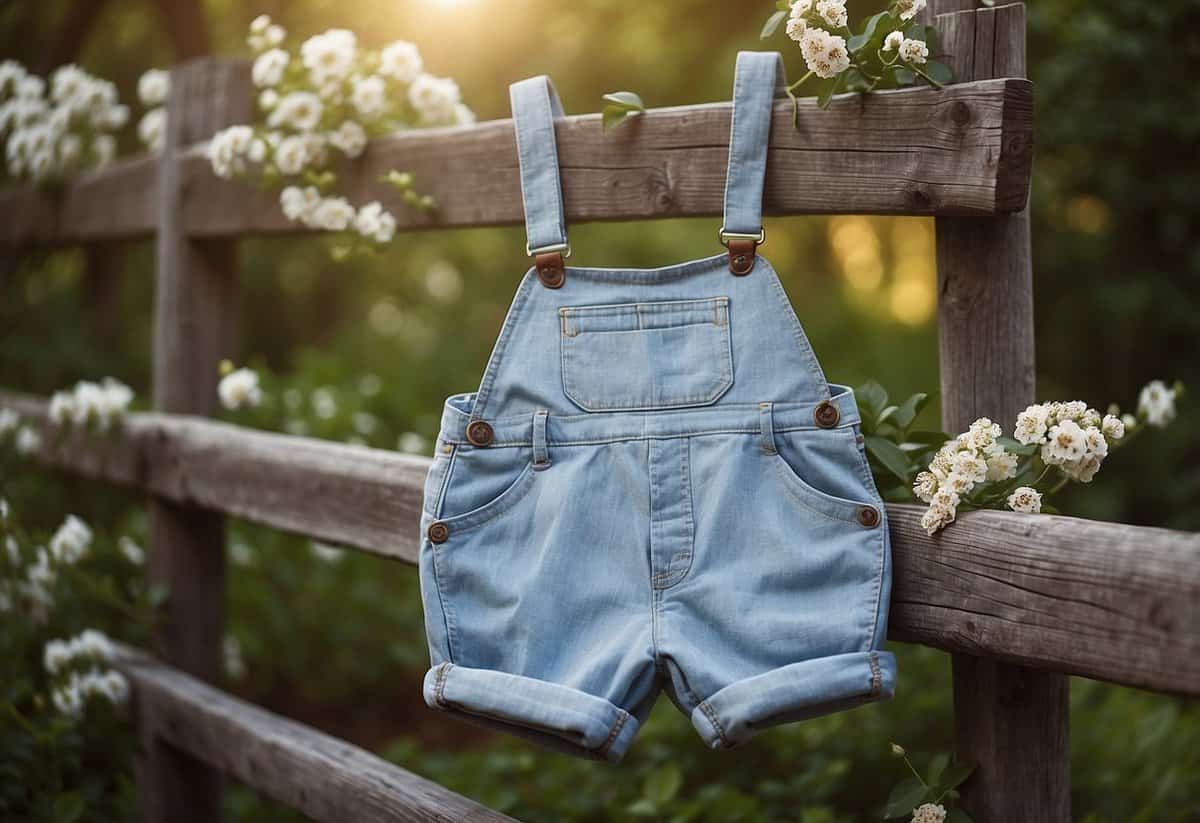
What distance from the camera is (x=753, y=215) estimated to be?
4.79 feet

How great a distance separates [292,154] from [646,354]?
991mm

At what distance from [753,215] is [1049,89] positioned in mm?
3416

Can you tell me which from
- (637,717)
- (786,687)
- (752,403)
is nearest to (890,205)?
(752,403)

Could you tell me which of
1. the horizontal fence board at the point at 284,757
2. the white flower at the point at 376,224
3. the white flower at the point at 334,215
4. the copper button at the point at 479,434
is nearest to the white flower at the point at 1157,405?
the copper button at the point at 479,434

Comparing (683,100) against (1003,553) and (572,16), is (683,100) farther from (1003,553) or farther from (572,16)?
(1003,553)

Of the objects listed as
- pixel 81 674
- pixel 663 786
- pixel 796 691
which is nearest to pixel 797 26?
pixel 796 691

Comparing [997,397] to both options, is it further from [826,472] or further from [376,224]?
[376,224]

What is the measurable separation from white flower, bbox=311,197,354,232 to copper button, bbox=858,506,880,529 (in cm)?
115

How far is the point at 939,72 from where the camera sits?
4.52 ft

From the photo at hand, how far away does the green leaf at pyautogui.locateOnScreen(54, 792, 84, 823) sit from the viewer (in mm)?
2125

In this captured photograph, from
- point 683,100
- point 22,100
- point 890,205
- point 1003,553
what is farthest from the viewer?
point 683,100

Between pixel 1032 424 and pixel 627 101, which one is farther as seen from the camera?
pixel 627 101

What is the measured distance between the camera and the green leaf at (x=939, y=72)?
137 centimetres

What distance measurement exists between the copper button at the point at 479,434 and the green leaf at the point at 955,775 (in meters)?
0.73
